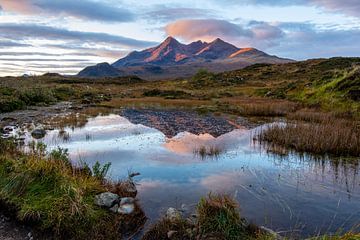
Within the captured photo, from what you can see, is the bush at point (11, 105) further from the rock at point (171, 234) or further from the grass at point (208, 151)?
the rock at point (171, 234)

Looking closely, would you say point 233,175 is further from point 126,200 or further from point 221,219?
point 221,219

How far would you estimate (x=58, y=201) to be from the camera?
8.76 m

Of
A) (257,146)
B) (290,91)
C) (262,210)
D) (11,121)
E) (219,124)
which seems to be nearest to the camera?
(262,210)

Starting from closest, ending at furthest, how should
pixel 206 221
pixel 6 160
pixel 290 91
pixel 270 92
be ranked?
pixel 206 221 < pixel 6 160 < pixel 290 91 < pixel 270 92

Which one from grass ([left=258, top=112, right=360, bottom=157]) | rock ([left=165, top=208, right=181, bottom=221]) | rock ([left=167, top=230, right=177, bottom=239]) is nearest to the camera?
rock ([left=167, top=230, right=177, bottom=239])

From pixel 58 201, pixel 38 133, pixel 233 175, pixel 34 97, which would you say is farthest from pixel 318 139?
pixel 34 97

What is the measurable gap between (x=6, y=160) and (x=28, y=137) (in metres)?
9.36

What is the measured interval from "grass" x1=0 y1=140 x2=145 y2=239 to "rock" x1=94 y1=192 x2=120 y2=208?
152 millimetres

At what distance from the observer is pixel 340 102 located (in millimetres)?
30156

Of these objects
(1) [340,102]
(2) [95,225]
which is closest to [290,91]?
(1) [340,102]

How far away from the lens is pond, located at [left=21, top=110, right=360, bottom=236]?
10.1 meters

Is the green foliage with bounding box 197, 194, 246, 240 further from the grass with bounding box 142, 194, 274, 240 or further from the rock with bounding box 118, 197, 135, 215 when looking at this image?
the rock with bounding box 118, 197, 135, 215

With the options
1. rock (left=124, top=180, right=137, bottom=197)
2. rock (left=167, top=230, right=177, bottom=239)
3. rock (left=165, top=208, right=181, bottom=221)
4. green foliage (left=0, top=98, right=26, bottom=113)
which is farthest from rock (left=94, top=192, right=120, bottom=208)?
green foliage (left=0, top=98, right=26, bottom=113)

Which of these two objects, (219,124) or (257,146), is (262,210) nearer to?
(257,146)
